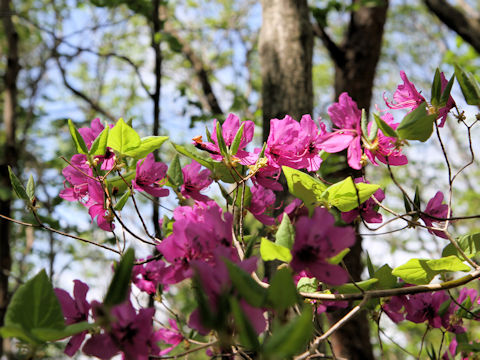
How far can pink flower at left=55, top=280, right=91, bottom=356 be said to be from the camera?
0.54 m

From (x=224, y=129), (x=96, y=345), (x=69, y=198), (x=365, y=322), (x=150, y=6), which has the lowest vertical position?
(x=365, y=322)

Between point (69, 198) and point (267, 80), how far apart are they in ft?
3.33

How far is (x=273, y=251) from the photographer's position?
0.52 metres

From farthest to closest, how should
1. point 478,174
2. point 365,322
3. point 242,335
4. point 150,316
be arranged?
point 478,174, point 365,322, point 150,316, point 242,335

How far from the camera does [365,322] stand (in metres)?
2.27

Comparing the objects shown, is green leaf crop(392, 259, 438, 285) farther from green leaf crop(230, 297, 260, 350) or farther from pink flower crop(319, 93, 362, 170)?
green leaf crop(230, 297, 260, 350)

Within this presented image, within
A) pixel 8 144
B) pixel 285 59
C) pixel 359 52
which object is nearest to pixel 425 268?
pixel 285 59

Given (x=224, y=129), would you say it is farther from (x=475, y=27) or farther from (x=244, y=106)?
(x=475, y=27)

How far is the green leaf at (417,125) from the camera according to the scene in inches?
21.3

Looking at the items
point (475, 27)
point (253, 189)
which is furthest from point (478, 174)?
point (253, 189)

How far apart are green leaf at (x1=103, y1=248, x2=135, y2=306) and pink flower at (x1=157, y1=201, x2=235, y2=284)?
0.23 ft

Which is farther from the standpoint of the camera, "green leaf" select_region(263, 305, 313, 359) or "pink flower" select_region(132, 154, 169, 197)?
"pink flower" select_region(132, 154, 169, 197)

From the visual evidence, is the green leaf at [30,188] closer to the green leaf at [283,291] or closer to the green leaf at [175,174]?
Result: the green leaf at [175,174]

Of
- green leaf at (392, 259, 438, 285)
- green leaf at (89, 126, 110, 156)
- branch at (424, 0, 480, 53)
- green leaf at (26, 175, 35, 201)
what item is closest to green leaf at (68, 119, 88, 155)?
green leaf at (89, 126, 110, 156)
